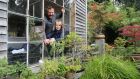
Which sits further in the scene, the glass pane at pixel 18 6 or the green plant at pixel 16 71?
the glass pane at pixel 18 6

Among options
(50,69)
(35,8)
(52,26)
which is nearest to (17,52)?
(50,69)

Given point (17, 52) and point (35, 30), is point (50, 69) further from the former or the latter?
point (35, 30)

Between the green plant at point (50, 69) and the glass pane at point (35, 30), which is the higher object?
the glass pane at point (35, 30)

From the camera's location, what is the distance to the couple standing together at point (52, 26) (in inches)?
370

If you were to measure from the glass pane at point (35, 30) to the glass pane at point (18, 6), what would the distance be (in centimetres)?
45

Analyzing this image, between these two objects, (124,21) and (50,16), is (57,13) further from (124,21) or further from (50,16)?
(124,21)

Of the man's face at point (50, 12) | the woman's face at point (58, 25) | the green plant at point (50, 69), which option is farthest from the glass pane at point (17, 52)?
the woman's face at point (58, 25)

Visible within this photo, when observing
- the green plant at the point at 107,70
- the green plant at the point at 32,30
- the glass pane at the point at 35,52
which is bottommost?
the green plant at the point at 107,70

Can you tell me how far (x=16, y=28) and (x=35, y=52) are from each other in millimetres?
1311

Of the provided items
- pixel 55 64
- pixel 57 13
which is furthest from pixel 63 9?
pixel 55 64

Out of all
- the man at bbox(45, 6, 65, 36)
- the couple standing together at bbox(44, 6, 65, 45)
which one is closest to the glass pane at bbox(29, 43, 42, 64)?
the couple standing together at bbox(44, 6, 65, 45)

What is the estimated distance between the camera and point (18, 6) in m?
7.17

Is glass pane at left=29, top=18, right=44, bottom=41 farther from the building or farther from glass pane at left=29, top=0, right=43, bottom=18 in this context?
glass pane at left=29, top=0, right=43, bottom=18

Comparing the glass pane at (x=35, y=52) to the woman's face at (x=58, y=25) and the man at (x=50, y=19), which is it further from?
the woman's face at (x=58, y=25)
